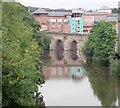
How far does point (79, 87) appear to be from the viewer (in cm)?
3128

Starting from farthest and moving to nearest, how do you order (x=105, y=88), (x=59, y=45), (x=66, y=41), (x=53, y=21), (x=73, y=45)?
(x=53, y=21), (x=59, y=45), (x=73, y=45), (x=66, y=41), (x=105, y=88)

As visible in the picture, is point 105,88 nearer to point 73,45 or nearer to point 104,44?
point 104,44

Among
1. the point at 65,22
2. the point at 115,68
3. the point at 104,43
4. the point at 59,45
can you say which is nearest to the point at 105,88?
the point at 115,68

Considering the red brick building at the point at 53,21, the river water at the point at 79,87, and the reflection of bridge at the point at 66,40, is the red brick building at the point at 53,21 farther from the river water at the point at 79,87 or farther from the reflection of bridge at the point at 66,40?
the river water at the point at 79,87

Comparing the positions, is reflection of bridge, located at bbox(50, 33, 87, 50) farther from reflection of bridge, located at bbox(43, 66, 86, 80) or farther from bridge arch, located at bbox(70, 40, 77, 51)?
reflection of bridge, located at bbox(43, 66, 86, 80)

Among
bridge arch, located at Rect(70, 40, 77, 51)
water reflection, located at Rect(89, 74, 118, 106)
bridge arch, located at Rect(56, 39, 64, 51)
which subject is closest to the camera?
water reflection, located at Rect(89, 74, 118, 106)

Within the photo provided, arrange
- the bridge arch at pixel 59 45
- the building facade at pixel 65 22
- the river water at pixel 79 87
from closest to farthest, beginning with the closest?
the river water at pixel 79 87 < the bridge arch at pixel 59 45 < the building facade at pixel 65 22

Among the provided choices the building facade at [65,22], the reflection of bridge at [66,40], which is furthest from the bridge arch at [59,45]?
the building facade at [65,22]

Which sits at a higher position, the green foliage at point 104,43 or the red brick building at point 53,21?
the red brick building at point 53,21

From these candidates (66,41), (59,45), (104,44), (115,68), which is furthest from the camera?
(59,45)

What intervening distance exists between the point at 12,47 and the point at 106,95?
10891mm

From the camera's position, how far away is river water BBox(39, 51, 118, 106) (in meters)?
25.7

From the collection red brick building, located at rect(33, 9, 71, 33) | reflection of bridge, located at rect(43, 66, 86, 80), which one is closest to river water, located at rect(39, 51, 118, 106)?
reflection of bridge, located at rect(43, 66, 86, 80)

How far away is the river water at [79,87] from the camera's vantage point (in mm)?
25656
